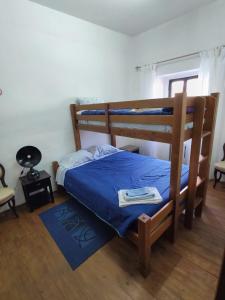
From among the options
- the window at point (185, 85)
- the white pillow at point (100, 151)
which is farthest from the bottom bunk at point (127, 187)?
the window at point (185, 85)

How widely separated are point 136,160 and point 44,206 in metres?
1.68

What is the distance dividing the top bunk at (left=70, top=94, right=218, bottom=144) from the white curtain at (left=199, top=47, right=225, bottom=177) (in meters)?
1.02

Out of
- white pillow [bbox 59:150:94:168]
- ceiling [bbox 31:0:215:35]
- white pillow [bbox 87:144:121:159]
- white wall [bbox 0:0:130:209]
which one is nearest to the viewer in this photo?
white wall [bbox 0:0:130:209]

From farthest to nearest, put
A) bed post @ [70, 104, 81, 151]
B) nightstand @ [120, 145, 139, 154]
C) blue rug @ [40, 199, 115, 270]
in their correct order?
nightstand @ [120, 145, 139, 154]
bed post @ [70, 104, 81, 151]
blue rug @ [40, 199, 115, 270]

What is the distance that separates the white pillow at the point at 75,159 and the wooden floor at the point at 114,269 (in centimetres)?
106

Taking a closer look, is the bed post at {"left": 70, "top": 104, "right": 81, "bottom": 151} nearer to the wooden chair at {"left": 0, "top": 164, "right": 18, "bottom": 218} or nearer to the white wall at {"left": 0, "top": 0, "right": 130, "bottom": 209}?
the white wall at {"left": 0, "top": 0, "right": 130, "bottom": 209}

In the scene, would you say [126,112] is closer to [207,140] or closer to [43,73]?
[207,140]

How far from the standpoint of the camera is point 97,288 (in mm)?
1386

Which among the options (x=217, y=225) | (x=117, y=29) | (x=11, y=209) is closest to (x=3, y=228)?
(x=11, y=209)

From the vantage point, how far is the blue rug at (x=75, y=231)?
1.72 m

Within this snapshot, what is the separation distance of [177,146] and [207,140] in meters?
0.79

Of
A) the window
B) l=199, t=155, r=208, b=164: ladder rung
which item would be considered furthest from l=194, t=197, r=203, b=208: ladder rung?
the window

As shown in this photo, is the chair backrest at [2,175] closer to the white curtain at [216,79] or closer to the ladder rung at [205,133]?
the ladder rung at [205,133]

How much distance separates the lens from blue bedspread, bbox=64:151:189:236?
1567 mm
